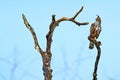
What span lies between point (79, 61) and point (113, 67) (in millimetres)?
139

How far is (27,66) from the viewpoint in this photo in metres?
1.50

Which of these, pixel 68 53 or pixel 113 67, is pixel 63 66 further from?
pixel 113 67

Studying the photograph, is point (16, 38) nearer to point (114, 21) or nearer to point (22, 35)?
point (22, 35)

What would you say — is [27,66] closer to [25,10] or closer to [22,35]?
[22,35]

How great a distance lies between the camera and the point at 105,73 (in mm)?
1501

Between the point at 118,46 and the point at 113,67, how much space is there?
0.09 metres

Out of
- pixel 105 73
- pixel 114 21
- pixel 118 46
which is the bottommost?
Result: pixel 105 73

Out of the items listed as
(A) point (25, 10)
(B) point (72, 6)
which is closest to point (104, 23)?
(B) point (72, 6)

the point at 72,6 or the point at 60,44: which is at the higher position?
the point at 72,6

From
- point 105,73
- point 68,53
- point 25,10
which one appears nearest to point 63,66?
point 68,53

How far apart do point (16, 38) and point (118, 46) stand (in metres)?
→ 0.42

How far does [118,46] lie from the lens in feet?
4.99

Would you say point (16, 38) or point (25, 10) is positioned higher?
point (25, 10)

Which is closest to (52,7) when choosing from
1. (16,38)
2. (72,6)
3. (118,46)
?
(72,6)
